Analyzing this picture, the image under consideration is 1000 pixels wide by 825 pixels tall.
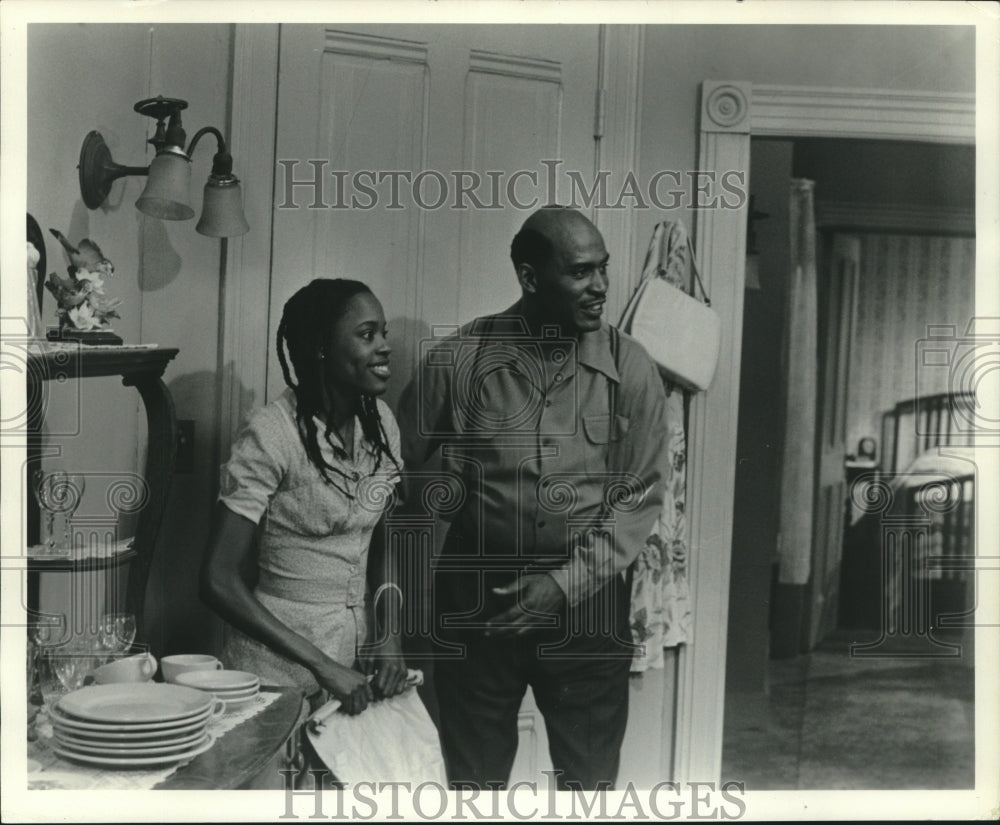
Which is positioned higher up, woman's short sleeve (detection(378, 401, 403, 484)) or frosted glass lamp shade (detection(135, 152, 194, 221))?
frosted glass lamp shade (detection(135, 152, 194, 221))

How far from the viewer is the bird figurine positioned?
1929mm

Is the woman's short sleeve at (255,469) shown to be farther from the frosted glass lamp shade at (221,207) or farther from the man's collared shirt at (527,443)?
the frosted glass lamp shade at (221,207)

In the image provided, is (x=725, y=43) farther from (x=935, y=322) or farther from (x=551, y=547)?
(x=551, y=547)

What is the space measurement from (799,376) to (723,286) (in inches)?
10.0

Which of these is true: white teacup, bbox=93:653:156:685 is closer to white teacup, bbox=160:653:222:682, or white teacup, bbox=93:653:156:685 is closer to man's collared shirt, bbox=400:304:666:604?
white teacup, bbox=160:653:222:682

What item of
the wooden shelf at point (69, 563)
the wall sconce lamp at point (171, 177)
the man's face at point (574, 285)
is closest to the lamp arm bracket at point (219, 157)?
the wall sconce lamp at point (171, 177)

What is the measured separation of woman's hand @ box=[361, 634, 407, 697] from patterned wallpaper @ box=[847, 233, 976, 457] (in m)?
1.03

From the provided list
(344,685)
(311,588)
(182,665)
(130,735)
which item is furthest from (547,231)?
(130,735)

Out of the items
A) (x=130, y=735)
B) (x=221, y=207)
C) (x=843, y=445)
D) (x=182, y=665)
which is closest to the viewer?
(x=130, y=735)

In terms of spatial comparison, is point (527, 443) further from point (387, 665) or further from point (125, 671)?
point (125, 671)

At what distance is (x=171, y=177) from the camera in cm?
202

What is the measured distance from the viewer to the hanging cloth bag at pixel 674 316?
222 cm

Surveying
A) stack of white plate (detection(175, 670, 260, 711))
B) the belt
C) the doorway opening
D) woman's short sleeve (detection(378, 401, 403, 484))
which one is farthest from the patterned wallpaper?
stack of white plate (detection(175, 670, 260, 711))

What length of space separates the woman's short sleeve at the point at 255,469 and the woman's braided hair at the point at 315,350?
0.06 meters
